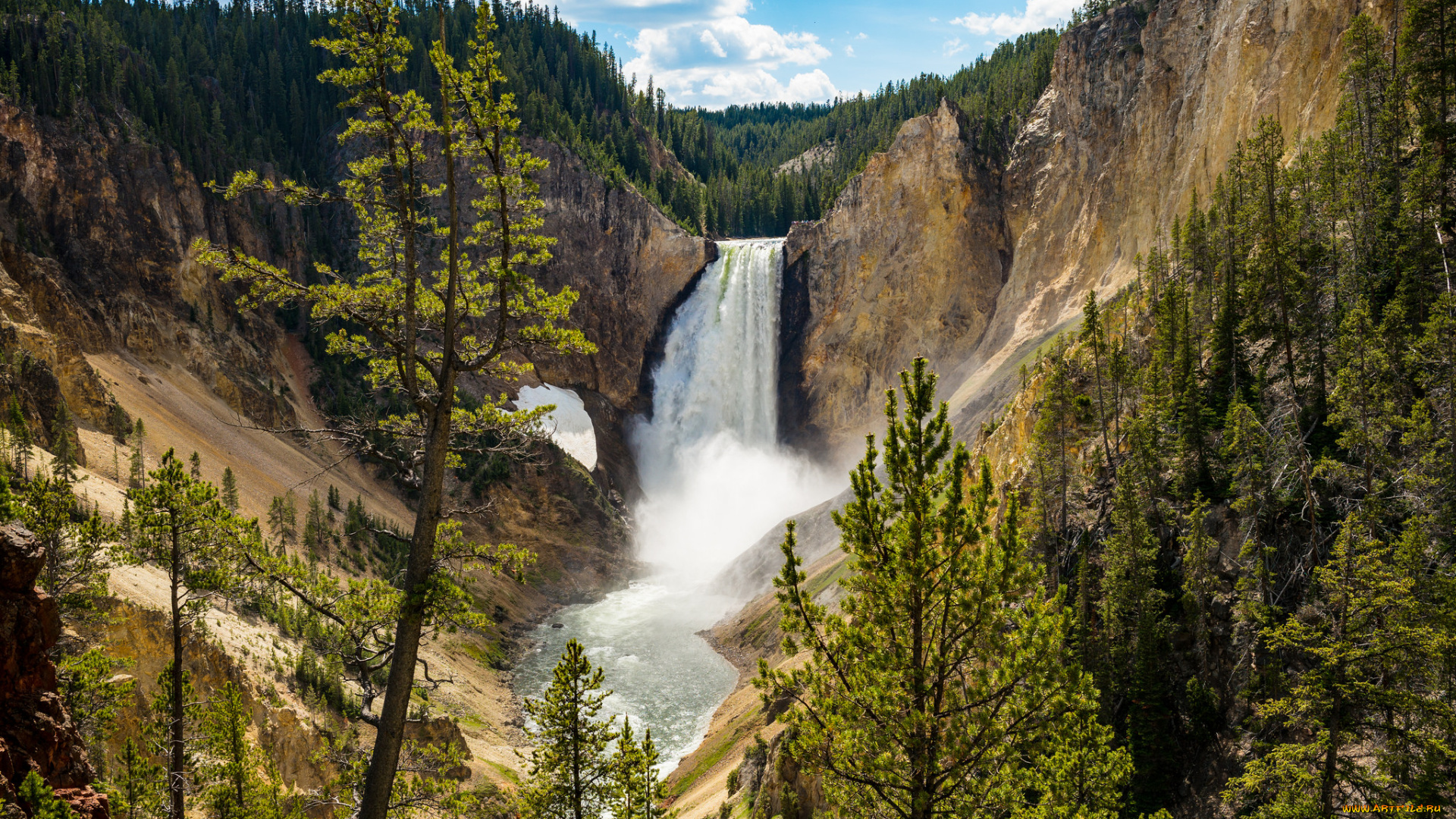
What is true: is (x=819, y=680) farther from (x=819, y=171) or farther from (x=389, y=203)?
(x=819, y=171)

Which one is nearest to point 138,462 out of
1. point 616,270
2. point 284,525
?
point 284,525

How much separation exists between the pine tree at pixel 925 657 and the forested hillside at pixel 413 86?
55449mm

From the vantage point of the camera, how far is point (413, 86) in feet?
312

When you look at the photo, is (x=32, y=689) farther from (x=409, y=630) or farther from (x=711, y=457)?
(x=711, y=457)

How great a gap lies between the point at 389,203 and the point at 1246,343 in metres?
35.7

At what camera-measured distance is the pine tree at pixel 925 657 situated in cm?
1082

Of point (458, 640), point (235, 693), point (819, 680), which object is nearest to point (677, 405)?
point (458, 640)

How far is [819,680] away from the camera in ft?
37.7

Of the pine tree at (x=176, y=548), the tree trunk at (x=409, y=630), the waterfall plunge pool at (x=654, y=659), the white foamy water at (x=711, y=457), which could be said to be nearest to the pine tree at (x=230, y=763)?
the pine tree at (x=176, y=548)

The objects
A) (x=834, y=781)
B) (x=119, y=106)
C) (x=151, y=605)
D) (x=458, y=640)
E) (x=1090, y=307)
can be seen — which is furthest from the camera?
(x=119, y=106)

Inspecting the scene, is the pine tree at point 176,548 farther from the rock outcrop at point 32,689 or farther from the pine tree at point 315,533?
the pine tree at point 315,533

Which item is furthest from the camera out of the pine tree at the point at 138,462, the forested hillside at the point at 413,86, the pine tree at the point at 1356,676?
the forested hillside at the point at 413,86

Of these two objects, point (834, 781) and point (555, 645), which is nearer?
point (834, 781)

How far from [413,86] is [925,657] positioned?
101 m
